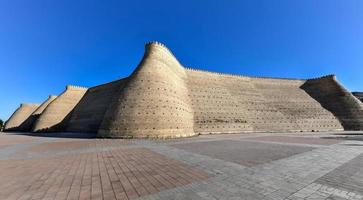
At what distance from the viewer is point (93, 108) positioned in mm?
37312

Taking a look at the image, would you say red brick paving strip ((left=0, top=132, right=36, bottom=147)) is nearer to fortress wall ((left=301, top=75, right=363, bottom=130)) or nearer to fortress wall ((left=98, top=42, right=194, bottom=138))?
fortress wall ((left=98, top=42, right=194, bottom=138))

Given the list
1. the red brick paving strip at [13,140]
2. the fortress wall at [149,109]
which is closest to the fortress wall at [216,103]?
the fortress wall at [149,109]

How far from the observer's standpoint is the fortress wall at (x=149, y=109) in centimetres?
2000

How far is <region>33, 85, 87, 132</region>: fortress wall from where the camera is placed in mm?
36719

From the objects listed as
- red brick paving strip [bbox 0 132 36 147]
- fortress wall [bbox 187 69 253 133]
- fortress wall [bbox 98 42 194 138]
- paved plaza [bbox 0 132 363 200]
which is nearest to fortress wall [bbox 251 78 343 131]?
fortress wall [bbox 187 69 253 133]

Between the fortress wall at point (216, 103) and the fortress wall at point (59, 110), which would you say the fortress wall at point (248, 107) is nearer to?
the fortress wall at point (216, 103)

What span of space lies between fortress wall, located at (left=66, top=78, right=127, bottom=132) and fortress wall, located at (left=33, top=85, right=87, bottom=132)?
2023mm

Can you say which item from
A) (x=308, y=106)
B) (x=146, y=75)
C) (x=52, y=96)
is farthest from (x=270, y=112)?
(x=52, y=96)

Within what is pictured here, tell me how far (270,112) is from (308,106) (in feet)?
32.2

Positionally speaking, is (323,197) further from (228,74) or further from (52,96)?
(52,96)

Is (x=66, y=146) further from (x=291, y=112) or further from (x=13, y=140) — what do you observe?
(x=291, y=112)

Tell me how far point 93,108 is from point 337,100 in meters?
51.0

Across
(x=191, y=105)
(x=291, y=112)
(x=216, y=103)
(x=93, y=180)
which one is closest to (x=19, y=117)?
(x=191, y=105)

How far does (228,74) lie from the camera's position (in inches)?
1702
